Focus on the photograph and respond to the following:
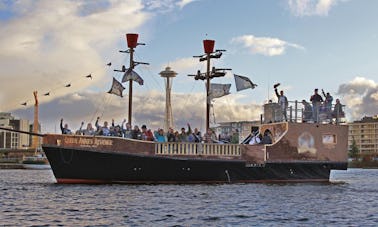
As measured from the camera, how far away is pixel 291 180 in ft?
122

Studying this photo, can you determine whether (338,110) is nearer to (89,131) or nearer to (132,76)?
(132,76)

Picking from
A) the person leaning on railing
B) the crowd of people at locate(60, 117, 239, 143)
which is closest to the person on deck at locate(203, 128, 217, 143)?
the crowd of people at locate(60, 117, 239, 143)

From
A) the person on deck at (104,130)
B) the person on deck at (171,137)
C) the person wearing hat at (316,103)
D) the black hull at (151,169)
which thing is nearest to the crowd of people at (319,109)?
the person wearing hat at (316,103)

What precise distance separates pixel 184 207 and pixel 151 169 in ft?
35.2

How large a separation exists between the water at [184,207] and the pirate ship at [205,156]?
1.44m

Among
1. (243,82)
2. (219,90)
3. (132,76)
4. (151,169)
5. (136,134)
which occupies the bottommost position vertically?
(151,169)

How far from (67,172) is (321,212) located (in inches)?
589

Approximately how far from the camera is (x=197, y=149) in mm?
34125

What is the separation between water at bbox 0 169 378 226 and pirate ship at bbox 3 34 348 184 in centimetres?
144

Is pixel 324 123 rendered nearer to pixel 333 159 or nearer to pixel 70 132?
pixel 333 159

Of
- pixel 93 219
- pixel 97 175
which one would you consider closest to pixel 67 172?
pixel 97 175

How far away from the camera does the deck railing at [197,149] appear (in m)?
33.2

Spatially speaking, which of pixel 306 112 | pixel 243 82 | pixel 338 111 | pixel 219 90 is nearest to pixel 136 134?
pixel 219 90

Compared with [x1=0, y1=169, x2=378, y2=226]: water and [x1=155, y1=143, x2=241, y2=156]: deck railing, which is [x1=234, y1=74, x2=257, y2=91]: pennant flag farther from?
[x1=0, y1=169, x2=378, y2=226]: water
